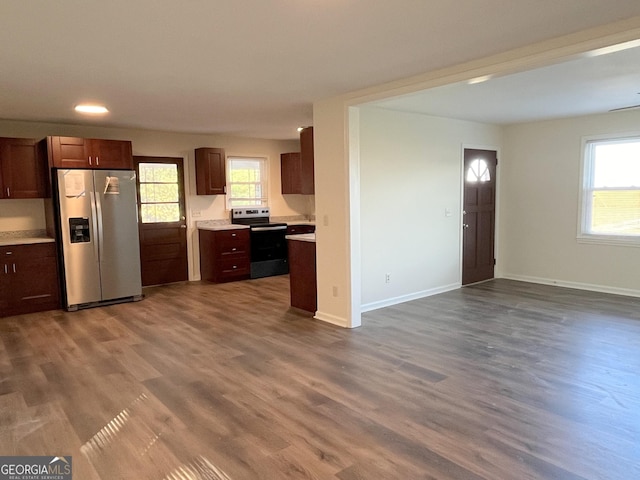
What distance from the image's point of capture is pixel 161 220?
23.0ft

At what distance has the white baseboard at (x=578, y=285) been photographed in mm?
5848

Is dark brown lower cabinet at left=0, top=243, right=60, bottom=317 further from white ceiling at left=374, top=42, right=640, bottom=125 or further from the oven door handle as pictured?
white ceiling at left=374, top=42, right=640, bottom=125

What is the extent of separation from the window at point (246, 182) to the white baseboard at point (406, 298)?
3.50 meters

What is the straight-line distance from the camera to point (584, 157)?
6.17m

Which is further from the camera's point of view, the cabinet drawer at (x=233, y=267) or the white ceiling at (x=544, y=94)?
the cabinet drawer at (x=233, y=267)

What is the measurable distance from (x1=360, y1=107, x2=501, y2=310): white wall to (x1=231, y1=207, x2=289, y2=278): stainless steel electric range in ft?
8.69

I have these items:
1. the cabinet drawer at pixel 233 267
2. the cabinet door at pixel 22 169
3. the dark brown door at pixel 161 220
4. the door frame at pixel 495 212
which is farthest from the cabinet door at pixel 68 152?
the door frame at pixel 495 212

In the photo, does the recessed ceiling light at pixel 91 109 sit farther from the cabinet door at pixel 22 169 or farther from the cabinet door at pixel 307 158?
the cabinet door at pixel 307 158

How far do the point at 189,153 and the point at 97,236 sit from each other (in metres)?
2.22

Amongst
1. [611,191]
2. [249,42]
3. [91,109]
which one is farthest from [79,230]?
[611,191]

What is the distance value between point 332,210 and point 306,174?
902 mm

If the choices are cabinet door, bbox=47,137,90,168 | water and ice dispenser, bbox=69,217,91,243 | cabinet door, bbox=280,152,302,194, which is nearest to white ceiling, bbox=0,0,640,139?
cabinet door, bbox=47,137,90,168

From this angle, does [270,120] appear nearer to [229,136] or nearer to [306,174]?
[306,174]

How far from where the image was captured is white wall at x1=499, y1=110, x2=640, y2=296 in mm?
5938
